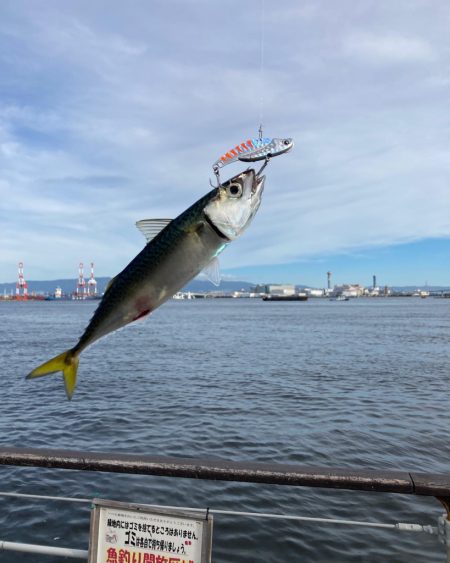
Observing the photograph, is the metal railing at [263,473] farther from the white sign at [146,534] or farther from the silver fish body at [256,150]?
the silver fish body at [256,150]

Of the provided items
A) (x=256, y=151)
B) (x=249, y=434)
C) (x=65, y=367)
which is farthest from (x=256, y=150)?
(x=249, y=434)

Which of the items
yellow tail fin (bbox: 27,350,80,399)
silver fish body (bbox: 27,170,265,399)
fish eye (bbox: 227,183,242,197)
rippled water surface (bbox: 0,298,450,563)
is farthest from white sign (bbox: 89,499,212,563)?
rippled water surface (bbox: 0,298,450,563)

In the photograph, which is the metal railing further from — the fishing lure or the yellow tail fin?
the fishing lure

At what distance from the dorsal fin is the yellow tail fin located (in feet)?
1.74

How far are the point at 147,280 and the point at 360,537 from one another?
1001cm

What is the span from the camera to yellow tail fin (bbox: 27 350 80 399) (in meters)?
1.74

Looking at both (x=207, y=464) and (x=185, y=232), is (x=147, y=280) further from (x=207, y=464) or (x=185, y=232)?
(x=207, y=464)

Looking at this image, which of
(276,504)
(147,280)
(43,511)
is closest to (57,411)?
(43,511)

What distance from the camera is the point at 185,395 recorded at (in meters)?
23.0

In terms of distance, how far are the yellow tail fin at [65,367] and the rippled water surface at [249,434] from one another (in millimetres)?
4920

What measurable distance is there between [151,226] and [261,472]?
2073 millimetres

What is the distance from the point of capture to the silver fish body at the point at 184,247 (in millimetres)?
1423

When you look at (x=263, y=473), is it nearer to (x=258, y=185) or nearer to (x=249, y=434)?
(x=258, y=185)

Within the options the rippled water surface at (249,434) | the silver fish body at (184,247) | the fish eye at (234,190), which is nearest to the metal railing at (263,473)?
the silver fish body at (184,247)
